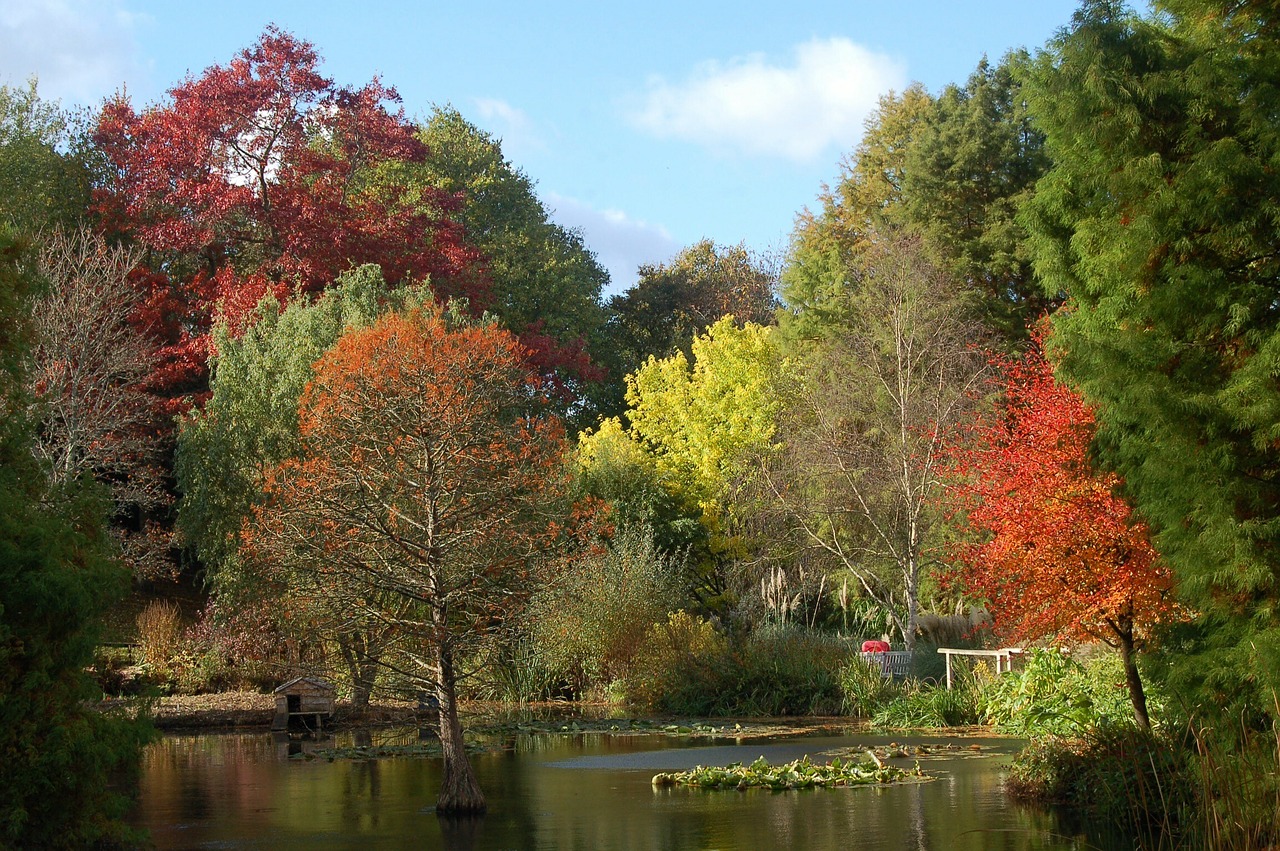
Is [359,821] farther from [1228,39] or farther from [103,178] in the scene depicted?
[103,178]

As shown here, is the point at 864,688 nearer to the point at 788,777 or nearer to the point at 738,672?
the point at 738,672

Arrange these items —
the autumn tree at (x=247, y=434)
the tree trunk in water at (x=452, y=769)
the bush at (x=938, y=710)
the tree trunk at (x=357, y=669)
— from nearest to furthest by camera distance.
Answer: the tree trunk in water at (x=452, y=769)
the bush at (x=938, y=710)
the tree trunk at (x=357, y=669)
the autumn tree at (x=247, y=434)

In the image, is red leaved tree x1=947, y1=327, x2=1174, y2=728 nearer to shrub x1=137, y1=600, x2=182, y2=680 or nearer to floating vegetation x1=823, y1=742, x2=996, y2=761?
floating vegetation x1=823, y1=742, x2=996, y2=761

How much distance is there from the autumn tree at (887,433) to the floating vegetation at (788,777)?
9919 mm

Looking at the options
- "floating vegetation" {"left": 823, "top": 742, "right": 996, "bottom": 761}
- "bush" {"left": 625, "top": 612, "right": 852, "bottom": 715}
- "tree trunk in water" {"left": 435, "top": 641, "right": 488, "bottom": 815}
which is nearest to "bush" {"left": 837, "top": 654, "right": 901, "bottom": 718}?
"bush" {"left": 625, "top": 612, "right": 852, "bottom": 715}

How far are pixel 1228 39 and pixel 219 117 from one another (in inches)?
966

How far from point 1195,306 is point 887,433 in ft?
51.9

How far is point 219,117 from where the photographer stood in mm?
29656

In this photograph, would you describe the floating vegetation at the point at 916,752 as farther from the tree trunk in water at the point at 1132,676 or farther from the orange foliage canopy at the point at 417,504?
the orange foliage canopy at the point at 417,504

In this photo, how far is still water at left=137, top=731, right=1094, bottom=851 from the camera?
10.2 metres

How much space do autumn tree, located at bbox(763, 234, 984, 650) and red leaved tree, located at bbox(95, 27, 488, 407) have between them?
10.9m

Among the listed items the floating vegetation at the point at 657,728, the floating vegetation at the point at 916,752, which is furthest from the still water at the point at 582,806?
the floating vegetation at the point at 657,728

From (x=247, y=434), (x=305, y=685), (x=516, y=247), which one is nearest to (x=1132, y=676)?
(x=305, y=685)

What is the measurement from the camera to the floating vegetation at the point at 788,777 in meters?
13.0
